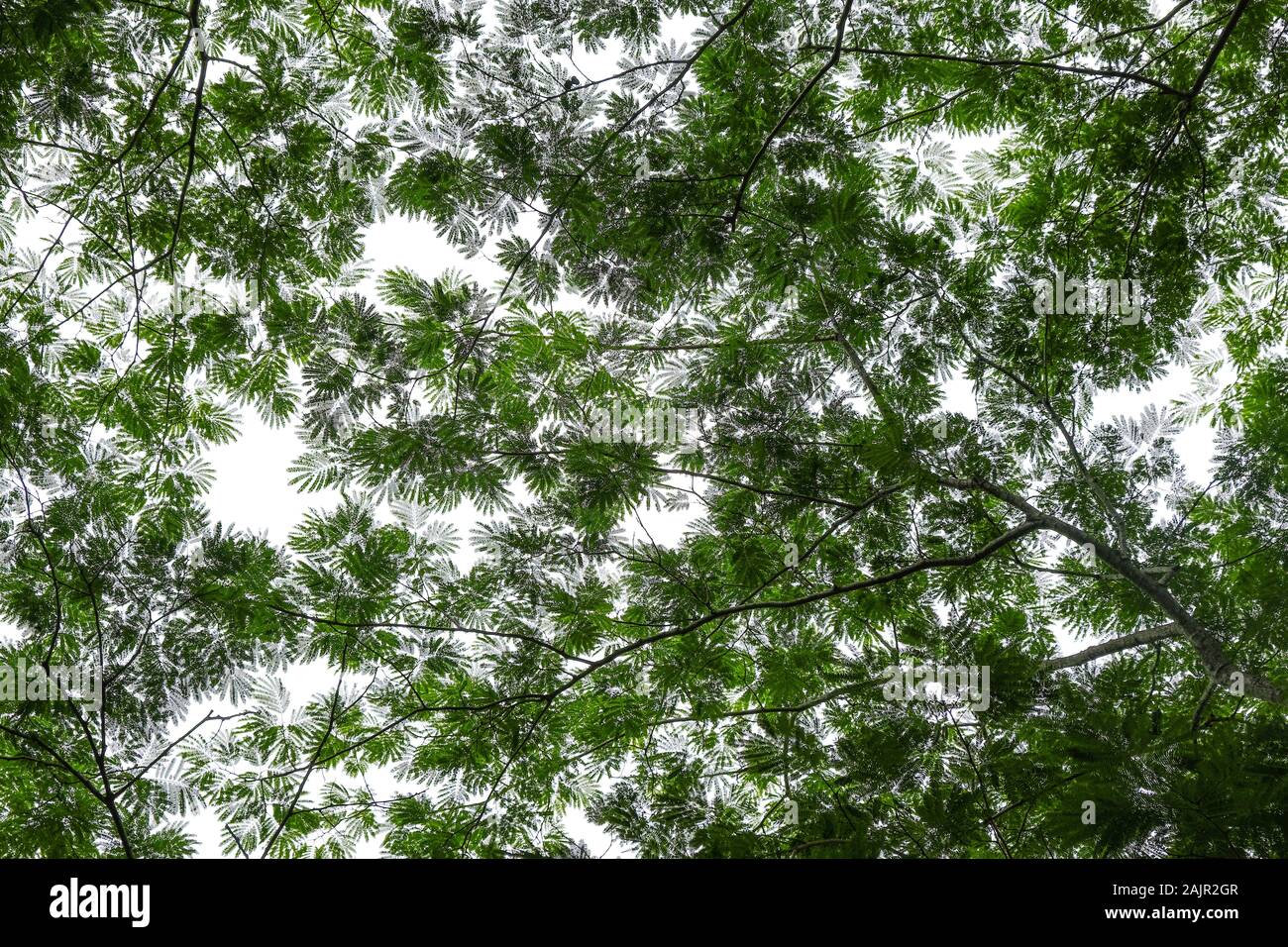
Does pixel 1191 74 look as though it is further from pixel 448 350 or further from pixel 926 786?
pixel 448 350

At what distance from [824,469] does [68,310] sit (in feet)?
15.0

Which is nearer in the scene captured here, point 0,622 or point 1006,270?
point 0,622

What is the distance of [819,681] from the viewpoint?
4.31m

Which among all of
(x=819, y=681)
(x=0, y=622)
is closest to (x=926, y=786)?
(x=819, y=681)

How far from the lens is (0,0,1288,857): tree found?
4090 millimetres

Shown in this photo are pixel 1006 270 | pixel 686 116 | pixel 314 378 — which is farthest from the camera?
pixel 1006 270

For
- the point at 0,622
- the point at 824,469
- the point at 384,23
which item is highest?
the point at 384,23

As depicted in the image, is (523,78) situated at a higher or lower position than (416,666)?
higher

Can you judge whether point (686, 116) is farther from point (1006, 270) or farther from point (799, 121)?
point (1006, 270)

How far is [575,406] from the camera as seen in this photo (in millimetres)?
4324

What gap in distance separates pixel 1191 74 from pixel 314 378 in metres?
5.05

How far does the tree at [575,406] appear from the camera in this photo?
409 cm
